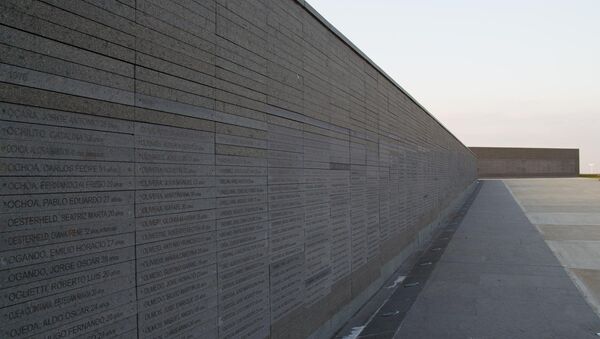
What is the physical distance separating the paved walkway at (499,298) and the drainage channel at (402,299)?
0.43 feet

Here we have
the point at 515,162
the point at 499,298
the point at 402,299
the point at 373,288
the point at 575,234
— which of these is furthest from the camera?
the point at 515,162

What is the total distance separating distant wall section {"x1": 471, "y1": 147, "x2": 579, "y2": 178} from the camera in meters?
77.2

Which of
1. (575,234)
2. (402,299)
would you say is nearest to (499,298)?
(402,299)

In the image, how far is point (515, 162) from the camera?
255 feet

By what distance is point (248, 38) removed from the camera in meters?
4.36

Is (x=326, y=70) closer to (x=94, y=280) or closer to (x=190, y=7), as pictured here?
(x=190, y=7)

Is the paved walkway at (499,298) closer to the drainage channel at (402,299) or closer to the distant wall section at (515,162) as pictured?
the drainage channel at (402,299)

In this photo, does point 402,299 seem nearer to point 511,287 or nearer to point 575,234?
point 511,287

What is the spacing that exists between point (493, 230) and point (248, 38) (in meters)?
13.6

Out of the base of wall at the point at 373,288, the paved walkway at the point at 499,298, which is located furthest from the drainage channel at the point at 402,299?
the base of wall at the point at 373,288

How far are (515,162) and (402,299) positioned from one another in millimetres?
77298

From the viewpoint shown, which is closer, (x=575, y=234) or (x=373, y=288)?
(x=373, y=288)

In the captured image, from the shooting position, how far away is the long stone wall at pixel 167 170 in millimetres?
2318

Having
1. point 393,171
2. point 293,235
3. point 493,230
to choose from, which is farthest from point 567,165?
point 293,235
